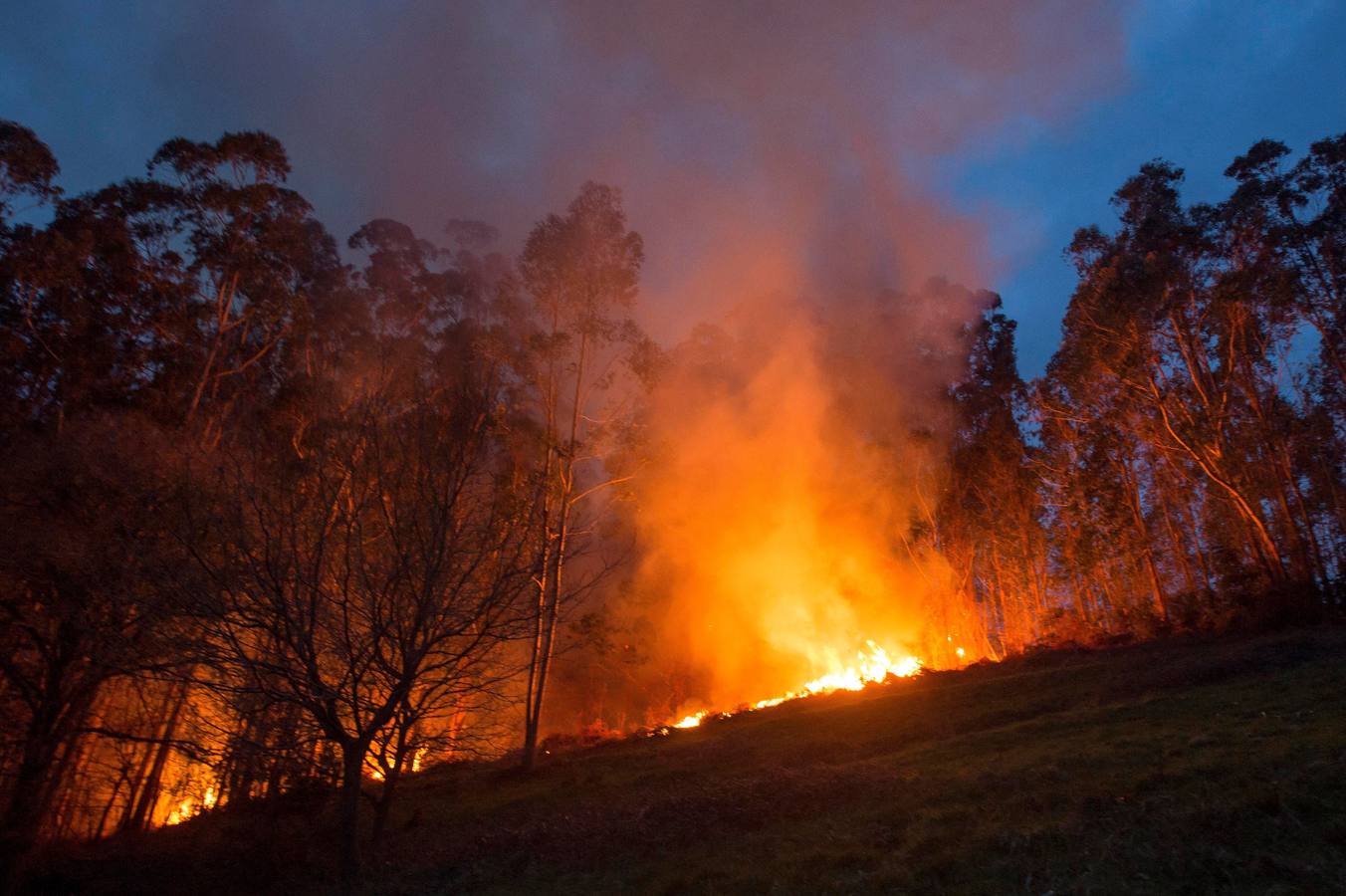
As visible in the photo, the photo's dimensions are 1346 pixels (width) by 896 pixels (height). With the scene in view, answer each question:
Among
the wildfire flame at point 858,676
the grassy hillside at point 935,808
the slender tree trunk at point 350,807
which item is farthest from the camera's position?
the wildfire flame at point 858,676

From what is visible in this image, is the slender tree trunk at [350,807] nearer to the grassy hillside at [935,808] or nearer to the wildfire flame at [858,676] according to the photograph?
the grassy hillside at [935,808]

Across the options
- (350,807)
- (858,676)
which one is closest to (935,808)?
(350,807)

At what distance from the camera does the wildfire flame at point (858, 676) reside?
26.6 meters

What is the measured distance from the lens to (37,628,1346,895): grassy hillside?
642 cm

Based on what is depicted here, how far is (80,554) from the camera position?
12.6m

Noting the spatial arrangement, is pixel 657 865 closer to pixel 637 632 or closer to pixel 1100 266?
pixel 1100 266

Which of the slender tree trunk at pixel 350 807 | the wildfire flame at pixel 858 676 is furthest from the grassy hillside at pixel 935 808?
the wildfire flame at pixel 858 676

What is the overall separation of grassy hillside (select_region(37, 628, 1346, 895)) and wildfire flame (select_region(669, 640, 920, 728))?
757 cm

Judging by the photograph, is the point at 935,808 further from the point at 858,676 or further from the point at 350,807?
the point at 858,676

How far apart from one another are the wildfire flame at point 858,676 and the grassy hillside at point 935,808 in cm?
757

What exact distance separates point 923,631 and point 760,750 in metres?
18.5

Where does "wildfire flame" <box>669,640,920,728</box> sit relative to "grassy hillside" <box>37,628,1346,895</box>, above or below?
above

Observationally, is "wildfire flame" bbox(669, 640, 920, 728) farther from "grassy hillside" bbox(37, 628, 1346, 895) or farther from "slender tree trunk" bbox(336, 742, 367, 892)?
"slender tree trunk" bbox(336, 742, 367, 892)

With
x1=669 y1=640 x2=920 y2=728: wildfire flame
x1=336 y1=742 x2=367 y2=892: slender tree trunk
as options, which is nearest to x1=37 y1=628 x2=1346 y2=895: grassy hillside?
x1=336 y1=742 x2=367 y2=892: slender tree trunk
